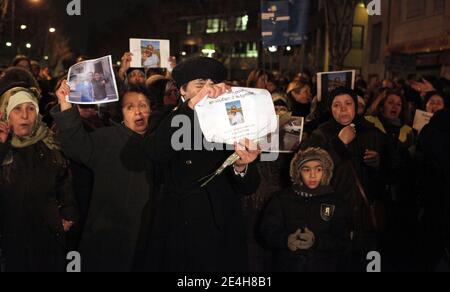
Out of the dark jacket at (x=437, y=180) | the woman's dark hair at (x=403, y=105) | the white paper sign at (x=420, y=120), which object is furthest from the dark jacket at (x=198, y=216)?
the woman's dark hair at (x=403, y=105)

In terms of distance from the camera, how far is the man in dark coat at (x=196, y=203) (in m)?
3.69

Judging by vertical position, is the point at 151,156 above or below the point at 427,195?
above

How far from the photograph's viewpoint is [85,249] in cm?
462

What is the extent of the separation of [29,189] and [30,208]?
0.14m

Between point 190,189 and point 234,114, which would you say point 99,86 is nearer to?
point 190,189

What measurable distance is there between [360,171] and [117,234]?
98.6 inches

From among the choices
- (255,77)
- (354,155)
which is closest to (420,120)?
(354,155)

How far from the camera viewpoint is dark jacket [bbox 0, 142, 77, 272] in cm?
468

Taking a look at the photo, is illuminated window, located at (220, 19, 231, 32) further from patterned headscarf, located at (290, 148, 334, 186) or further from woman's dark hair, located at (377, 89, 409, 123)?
patterned headscarf, located at (290, 148, 334, 186)

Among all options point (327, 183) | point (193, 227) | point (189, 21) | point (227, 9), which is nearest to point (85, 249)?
point (193, 227)

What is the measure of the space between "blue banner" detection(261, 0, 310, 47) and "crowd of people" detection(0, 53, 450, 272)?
4.68m

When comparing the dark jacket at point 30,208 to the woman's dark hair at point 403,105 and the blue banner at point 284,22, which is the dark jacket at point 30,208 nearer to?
the woman's dark hair at point 403,105

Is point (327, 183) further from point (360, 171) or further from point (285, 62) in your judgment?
point (285, 62)

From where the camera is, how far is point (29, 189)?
184 inches
